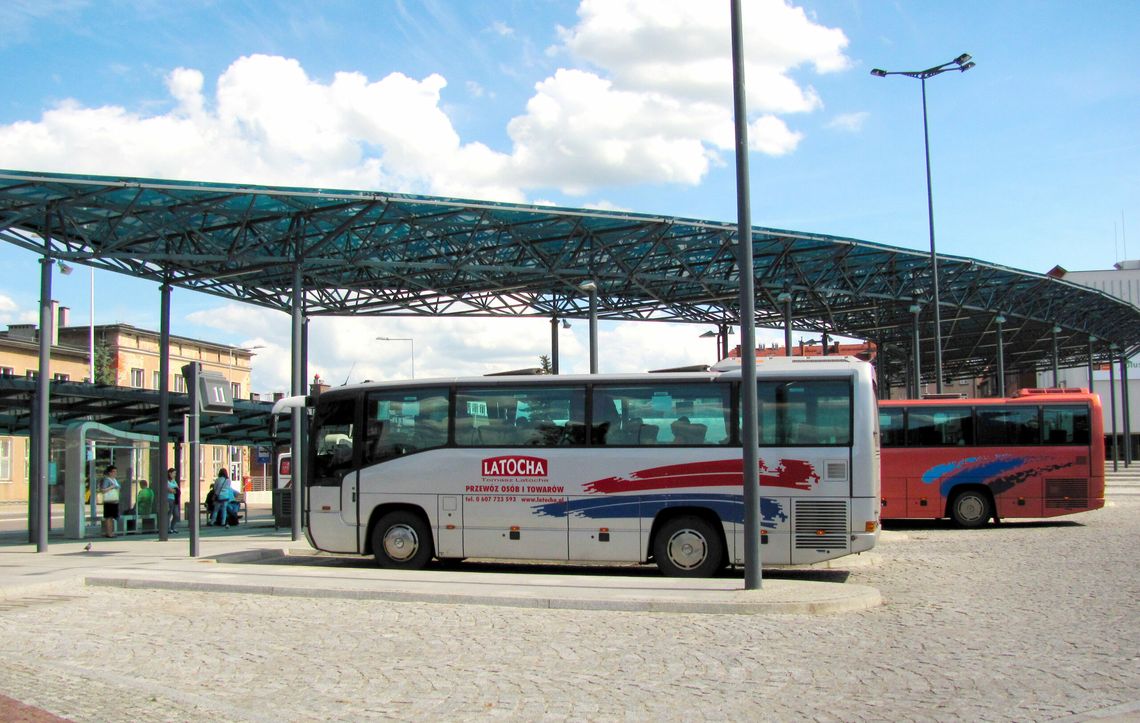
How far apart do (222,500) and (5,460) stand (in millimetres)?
31766

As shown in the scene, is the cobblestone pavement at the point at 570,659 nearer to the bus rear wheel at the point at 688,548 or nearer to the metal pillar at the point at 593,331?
the bus rear wheel at the point at 688,548

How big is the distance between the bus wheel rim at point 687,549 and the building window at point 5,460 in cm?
4924

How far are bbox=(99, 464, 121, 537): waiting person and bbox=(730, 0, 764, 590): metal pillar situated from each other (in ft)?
52.8

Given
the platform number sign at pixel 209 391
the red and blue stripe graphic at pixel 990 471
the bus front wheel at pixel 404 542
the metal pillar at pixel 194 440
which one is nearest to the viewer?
the bus front wheel at pixel 404 542

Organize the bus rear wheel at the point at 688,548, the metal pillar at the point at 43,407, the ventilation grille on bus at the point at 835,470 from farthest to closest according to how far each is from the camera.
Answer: the metal pillar at the point at 43,407
the bus rear wheel at the point at 688,548
the ventilation grille on bus at the point at 835,470

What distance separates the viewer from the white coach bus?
14.4 metres

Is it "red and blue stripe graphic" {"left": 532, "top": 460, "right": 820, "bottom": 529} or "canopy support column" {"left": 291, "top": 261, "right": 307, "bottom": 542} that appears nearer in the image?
"red and blue stripe graphic" {"left": 532, "top": 460, "right": 820, "bottom": 529}

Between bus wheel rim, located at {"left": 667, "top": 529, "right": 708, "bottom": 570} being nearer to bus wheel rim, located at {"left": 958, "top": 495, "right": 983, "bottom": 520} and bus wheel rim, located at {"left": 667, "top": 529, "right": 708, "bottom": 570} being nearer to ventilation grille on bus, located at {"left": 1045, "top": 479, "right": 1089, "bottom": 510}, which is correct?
bus wheel rim, located at {"left": 958, "top": 495, "right": 983, "bottom": 520}

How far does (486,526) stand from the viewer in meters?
15.6

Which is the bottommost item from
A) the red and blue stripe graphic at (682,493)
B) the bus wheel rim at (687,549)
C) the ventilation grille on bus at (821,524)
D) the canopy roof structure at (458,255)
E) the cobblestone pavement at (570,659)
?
the cobblestone pavement at (570,659)

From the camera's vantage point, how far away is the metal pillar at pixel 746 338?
1223cm

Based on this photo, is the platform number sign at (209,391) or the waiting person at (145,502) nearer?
the platform number sign at (209,391)

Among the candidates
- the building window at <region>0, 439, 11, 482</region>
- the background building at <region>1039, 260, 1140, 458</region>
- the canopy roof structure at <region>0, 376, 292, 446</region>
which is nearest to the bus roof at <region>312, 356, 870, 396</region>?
the canopy roof structure at <region>0, 376, 292, 446</region>

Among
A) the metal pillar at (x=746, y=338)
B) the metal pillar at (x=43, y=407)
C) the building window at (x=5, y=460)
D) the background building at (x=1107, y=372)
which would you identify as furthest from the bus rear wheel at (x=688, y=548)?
the background building at (x=1107, y=372)
